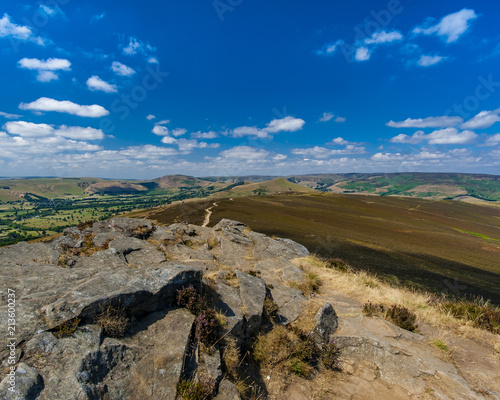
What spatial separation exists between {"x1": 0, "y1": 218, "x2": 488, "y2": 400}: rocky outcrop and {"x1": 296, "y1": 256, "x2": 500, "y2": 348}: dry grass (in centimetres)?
273

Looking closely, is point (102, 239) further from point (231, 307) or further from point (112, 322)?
point (231, 307)

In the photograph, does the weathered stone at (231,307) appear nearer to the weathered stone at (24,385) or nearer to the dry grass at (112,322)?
the dry grass at (112,322)

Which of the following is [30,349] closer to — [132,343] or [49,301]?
[49,301]

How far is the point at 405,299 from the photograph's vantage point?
12.4m

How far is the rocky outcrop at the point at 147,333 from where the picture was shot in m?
5.13

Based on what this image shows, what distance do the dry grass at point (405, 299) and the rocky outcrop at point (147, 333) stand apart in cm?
273

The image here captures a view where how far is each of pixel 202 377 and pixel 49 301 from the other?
507 cm

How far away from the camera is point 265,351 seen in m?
8.27

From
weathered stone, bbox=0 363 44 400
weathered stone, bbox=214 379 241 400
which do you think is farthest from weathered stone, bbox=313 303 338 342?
weathered stone, bbox=0 363 44 400

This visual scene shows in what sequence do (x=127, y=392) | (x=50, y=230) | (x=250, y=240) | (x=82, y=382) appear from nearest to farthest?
(x=82, y=382), (x=127, y=392), (x=250, y=240), (x=50, y=230)

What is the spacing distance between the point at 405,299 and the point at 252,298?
9138mm

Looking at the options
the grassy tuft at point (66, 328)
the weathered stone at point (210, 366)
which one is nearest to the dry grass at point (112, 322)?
the grassy tuft at point (66, 328)

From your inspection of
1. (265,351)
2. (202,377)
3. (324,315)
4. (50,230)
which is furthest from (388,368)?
(50,230)

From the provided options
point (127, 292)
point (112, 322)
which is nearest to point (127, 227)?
point (127, 292)
